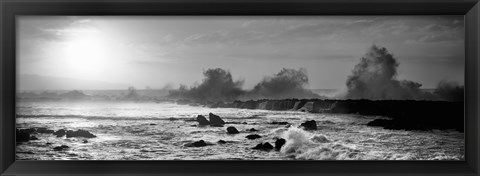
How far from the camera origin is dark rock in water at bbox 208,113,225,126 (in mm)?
3049

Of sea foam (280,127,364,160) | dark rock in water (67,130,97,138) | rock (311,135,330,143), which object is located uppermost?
dark rock in water (67,130,97,138)

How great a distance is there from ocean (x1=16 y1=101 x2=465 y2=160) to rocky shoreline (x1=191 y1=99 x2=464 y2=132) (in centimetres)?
4

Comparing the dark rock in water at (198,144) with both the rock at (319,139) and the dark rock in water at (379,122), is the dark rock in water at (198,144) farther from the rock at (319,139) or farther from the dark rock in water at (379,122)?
the dark rock in water at (379,122)

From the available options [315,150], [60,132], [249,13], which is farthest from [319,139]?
[60,132]

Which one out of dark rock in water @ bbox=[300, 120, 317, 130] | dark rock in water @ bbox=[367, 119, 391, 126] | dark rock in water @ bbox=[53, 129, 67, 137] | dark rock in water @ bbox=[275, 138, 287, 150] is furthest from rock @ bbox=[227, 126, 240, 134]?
dark rock in water @ bbox=[53, 129, 67, 137]

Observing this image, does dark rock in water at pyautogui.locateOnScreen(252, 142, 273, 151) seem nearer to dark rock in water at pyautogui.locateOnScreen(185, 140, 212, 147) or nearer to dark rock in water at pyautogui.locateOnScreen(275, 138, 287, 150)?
dark rock in water at pyautogui.locateOnScreen(275, 138, 287, 150)

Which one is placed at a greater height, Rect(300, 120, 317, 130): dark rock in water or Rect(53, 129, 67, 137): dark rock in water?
Rect(300, 120, 317, 130): dark rock in water

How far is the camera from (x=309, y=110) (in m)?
3.04

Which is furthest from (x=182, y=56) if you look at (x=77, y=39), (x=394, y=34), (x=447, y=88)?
(x=447, y=88)

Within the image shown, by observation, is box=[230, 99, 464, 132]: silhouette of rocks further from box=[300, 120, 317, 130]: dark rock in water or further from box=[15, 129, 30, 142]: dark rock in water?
box=[15, 129, 30, 142]: dark rock in water

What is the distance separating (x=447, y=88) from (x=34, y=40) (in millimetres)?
2566

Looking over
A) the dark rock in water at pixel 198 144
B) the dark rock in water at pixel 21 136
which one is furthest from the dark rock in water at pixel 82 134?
the dark rock in water at pixel 198 144

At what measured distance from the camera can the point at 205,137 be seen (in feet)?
9.95

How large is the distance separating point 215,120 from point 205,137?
0.40 feet
